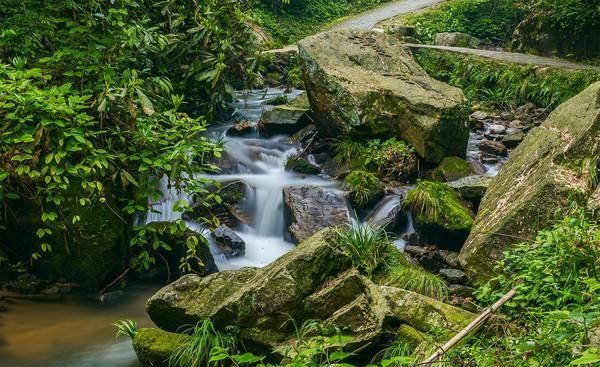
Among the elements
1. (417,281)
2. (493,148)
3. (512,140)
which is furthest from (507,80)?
(417,281)

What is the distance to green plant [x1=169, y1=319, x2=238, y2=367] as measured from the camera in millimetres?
4793

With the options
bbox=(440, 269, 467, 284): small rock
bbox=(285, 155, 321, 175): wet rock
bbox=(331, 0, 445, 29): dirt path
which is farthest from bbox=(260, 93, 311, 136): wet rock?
bbox=(331, 0, 445, 29): dirt path

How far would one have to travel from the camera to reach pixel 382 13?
27500mm

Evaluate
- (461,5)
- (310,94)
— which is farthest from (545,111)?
(461,5)

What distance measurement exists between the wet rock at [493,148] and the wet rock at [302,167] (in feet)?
10.3

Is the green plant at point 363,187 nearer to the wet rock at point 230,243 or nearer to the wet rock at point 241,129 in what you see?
the wet rock at point 230,243

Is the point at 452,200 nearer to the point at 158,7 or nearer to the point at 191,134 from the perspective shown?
the point at 191,134

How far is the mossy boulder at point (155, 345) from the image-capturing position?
5004 millimetres

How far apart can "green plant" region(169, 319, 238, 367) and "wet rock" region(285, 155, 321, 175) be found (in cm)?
543

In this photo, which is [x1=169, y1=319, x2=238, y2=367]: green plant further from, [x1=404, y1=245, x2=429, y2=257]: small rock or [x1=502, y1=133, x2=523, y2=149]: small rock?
[x1=502, y1=133, x2=523, y2=149]: small rock

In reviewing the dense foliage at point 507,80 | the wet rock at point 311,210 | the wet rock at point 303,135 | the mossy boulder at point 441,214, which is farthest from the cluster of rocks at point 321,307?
the dense foliage at point 507,80

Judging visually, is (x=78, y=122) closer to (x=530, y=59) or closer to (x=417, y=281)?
(x=417, y=281)

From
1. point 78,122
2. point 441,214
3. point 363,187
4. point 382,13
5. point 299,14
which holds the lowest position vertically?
point 363,187

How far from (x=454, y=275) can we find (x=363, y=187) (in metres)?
2.70
